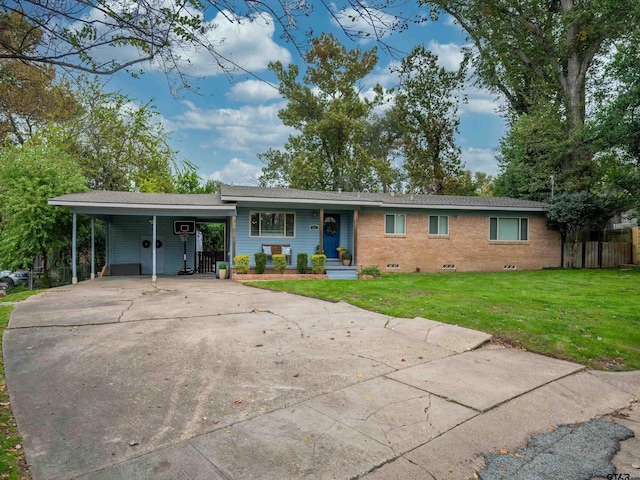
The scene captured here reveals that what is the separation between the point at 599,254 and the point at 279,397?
66.8 ft

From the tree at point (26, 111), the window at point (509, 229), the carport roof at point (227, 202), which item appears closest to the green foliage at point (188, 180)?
the tree at point (26, 111)

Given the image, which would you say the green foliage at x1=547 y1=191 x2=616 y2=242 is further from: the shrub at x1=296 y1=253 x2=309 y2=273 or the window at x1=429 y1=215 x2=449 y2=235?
the shrub at x1=296 y1=253 x2=309 y2=273

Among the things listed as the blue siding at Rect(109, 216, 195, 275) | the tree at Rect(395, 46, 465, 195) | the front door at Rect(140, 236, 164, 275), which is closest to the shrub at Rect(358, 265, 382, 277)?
the blue siding at Rect(109, 216, 195, 275)

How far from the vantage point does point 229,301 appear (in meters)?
9.41

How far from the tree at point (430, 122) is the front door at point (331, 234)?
1309 centimetres

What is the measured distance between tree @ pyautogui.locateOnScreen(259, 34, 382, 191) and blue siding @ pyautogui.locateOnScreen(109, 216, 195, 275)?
35.5 ft

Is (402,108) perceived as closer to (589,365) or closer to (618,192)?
(618,192)

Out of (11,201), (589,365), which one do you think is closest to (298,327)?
(589,365)

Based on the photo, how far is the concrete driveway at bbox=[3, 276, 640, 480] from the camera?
2824 millimetres

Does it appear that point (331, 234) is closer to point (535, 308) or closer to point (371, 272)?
point (371, 272)

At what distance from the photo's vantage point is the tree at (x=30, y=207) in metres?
14.7

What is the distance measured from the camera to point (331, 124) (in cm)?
2611

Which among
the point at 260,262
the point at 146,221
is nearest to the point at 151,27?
the point at 260,262

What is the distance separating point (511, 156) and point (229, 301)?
2056cm
